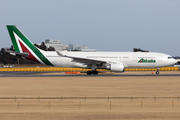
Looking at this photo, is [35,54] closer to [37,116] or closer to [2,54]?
[37,116]

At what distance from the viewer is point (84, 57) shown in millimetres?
42219

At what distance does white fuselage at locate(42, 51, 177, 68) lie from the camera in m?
41.3

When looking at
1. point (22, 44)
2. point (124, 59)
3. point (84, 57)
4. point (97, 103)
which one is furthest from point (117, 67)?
point (97, 103)

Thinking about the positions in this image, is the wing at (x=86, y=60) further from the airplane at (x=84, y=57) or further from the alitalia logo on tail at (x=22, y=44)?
the alitalia logo on tail at (x=22, y=44)

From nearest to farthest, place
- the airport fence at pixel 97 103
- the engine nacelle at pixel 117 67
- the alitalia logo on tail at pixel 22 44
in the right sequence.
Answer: the airport fence at pixel 97 103
the engine nacelle at pixel 117 67
the alitalia logo on tail at pixel 22 44

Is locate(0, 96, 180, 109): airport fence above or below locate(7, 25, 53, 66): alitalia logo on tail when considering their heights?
below

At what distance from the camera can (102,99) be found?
Result: 18.2 metres

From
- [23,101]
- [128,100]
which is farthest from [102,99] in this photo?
[23,101]

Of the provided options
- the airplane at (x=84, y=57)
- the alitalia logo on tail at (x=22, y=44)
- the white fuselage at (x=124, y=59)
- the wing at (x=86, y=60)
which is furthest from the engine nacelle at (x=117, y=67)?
the alitalia logo on tail at (x=22, y=44)

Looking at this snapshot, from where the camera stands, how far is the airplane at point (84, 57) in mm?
41031

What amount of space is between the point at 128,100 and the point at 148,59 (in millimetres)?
25447

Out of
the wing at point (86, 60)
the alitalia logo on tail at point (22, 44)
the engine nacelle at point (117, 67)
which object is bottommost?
the engine nacelle at point (117, 67)

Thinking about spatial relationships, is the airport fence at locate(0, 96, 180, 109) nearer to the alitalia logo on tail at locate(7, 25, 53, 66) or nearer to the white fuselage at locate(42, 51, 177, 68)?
the white fuselage at locate(42, 51, 177, 68)

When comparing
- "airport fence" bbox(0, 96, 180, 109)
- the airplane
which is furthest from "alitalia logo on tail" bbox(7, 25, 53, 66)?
"airport fence" bbox(0, 96, 180, 109)
